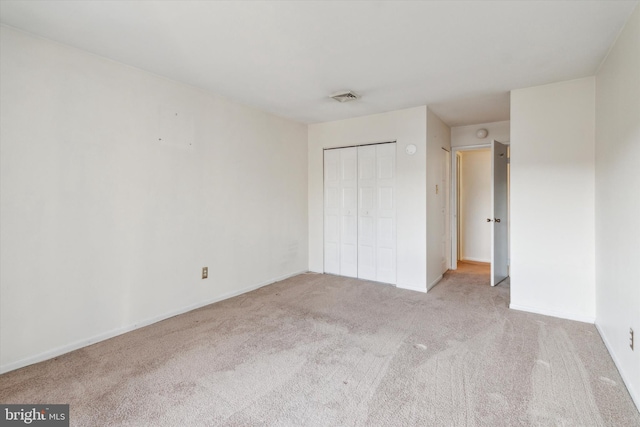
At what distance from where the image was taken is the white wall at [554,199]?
9.40ft

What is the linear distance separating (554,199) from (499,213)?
104cm

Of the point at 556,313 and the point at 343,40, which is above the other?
the point at 343,40

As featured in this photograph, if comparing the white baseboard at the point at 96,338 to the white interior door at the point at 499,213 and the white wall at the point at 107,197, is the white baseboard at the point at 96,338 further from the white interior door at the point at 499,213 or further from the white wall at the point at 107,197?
the white interior door at the point at 499,213

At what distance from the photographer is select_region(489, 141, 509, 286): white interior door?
3846mm

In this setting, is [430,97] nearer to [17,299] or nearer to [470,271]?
[470,271]

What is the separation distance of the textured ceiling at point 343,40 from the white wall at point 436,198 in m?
0.89

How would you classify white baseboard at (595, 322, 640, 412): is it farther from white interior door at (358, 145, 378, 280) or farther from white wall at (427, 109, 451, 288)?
white interior door at (358, 145, 378, 280)

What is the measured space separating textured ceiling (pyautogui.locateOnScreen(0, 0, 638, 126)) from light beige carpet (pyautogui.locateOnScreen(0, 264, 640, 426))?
2.32 meters

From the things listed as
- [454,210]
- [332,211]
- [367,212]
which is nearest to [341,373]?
[367,212]

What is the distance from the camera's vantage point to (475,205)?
5816 millimetres

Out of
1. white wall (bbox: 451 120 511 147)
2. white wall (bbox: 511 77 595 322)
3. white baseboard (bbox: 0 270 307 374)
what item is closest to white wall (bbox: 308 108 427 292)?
white wall (bbox: 511 77 595 322)

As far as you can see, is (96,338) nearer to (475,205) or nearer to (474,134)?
(474,134)

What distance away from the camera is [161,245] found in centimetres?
291

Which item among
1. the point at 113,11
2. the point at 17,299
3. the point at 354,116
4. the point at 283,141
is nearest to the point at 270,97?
the point at 283,141
